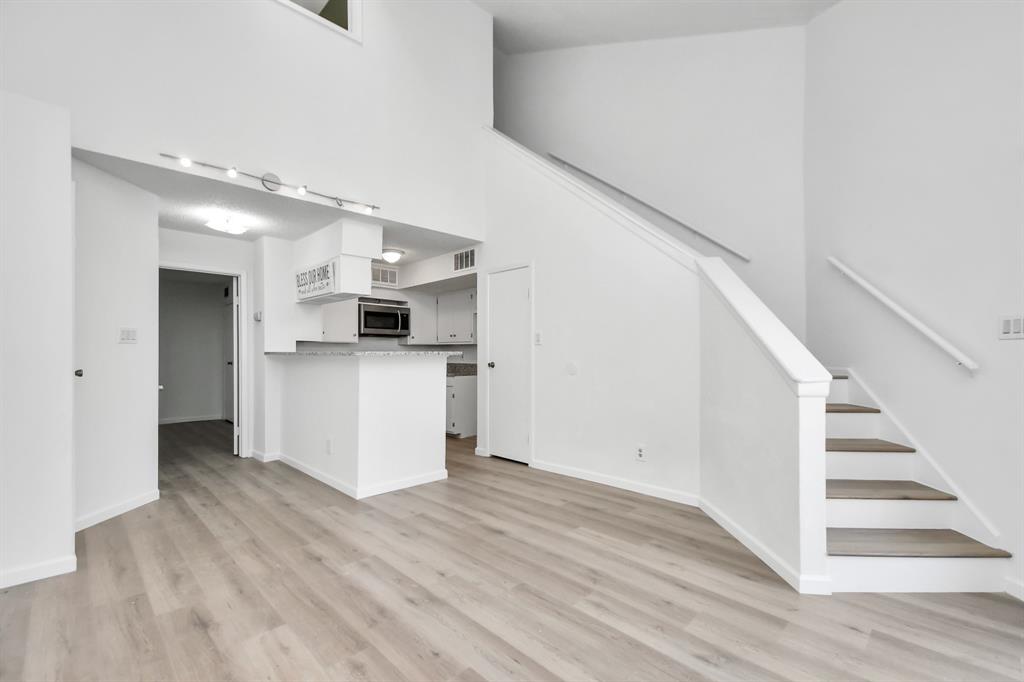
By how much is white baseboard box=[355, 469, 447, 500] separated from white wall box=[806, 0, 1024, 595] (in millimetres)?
3438

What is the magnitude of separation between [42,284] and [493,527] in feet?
9.43

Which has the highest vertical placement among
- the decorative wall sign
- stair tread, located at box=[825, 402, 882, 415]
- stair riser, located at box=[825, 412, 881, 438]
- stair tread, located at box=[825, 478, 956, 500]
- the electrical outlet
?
the decorative wall sign

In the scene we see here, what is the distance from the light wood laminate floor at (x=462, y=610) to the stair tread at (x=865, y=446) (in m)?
0.82

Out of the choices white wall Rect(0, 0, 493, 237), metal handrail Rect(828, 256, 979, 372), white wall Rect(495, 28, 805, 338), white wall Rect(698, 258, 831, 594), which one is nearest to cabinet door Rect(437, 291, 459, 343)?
white wall Rect(0, 0, 493, 237)

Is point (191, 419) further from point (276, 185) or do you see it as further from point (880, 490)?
point (880, 490)

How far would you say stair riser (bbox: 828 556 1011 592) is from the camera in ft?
7.24

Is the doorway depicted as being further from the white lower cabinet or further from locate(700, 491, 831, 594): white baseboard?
locate(700, 491, 831, 594): white baseboard

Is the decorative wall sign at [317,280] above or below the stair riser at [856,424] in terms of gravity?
above

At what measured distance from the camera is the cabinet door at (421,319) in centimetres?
683

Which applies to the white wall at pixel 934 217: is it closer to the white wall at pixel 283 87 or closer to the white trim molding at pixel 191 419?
the white wall at pixel 283 87

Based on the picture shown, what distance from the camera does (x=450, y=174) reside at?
462 centimetres

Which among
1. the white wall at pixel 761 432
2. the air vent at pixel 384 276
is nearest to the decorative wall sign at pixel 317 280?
the air vent at pixel 384 276

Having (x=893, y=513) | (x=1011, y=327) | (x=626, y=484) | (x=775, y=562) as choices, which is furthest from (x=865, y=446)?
(x=626, y=484)

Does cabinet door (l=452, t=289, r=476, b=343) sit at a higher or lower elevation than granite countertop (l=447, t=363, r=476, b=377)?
higher
